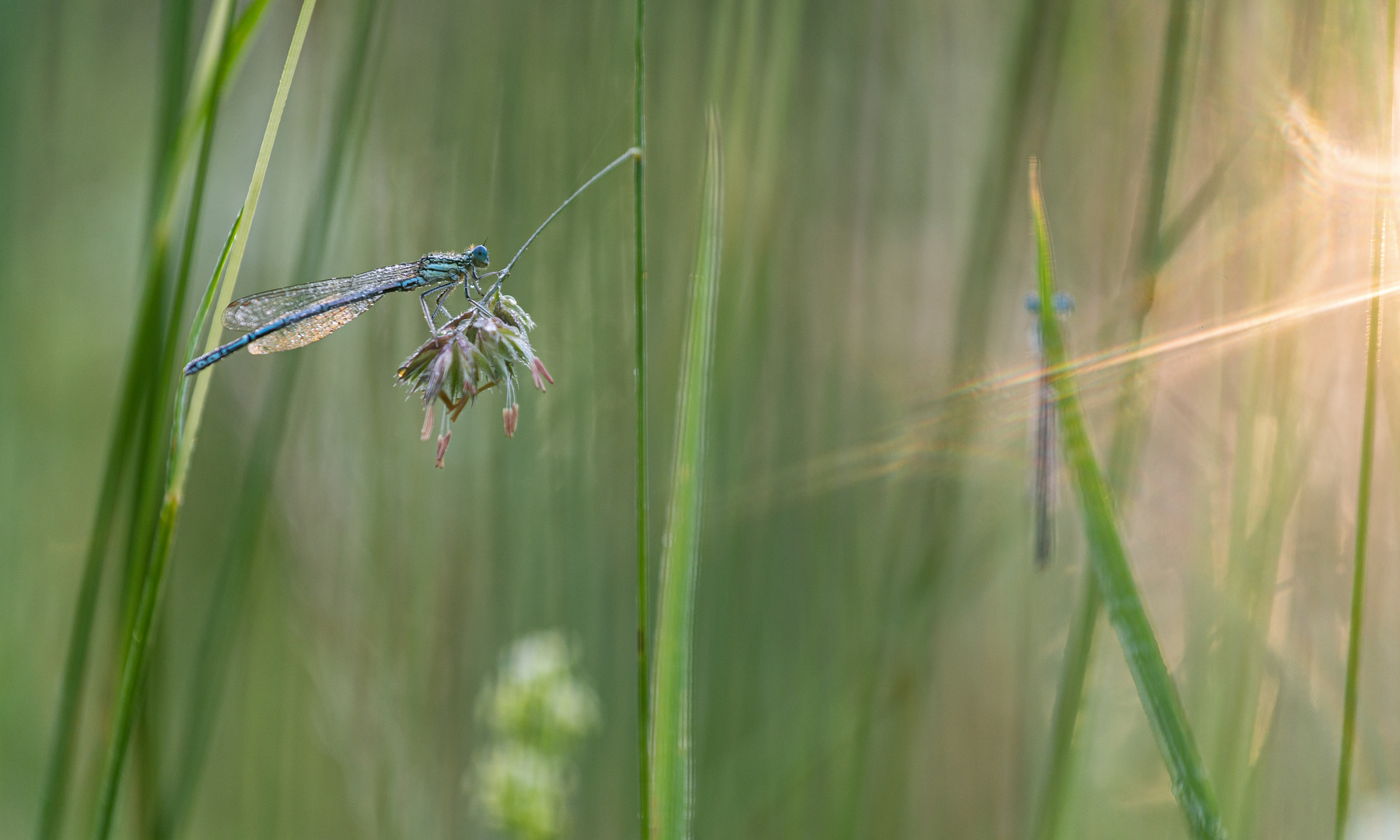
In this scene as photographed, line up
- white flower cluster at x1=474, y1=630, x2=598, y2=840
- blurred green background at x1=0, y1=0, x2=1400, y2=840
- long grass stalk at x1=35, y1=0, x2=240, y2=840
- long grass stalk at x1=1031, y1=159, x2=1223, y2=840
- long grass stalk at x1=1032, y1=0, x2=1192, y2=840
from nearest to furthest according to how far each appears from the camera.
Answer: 1. long grass stalk at x1=1031, y1=159, x2=1223, y2=840
2. long grass stalk at x1=35, y1=0, x2=240, y2=840
3. long grass stalk at x1=1032, y1=0, x2=1192, y2=840
4. white flower cluster at x1=474, y1=630, x2=598, y2=840
5. blurred green background at x1=0, y1=0, x2=1400, y2=840

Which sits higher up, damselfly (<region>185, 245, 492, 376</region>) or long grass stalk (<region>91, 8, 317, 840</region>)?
damselfly (<region>185, 245, 492, 376</region>)

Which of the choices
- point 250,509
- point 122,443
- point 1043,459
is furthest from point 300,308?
point 1043,459

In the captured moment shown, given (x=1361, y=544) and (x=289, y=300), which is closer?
(x=1361, y=544)

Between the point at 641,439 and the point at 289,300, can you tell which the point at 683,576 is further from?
the point at 289,300

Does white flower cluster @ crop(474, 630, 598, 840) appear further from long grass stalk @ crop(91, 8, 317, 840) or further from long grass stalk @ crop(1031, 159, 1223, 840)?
long grass stalk @ crop(1031, 159, 1223, 840)

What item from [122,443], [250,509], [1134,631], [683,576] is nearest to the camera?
[1134,631]

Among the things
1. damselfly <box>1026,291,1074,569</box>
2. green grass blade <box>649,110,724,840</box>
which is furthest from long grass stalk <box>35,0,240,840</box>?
damselfly <box>1026,291,1074,569</box>
